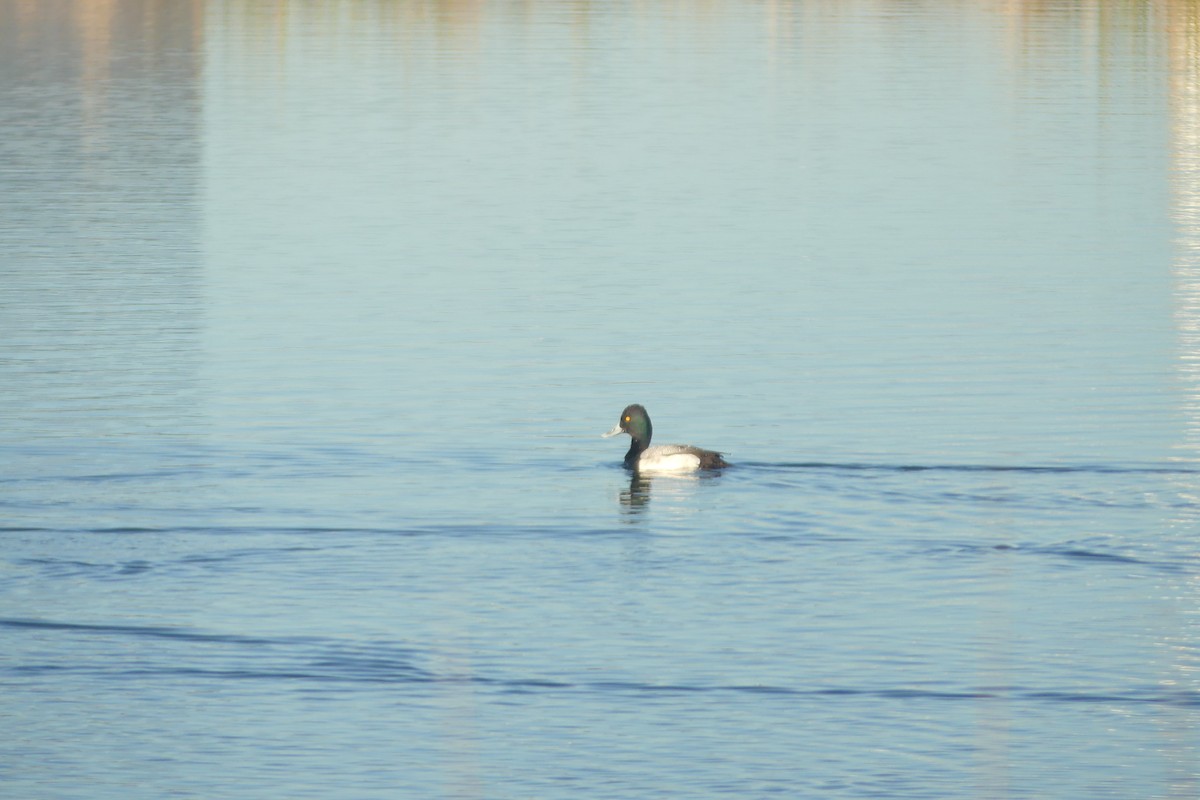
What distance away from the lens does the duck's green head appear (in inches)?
738

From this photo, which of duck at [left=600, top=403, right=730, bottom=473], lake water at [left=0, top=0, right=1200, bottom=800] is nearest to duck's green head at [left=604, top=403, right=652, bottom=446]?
duck at [left=600, top=403, right=730, bottom=473]

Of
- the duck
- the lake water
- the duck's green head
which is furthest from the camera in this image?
the duck's green head

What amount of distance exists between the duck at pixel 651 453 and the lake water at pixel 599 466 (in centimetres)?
16

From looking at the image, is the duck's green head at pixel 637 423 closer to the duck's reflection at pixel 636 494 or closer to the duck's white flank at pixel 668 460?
the duck's white flank at pixel 668 460

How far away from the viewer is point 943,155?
3941 centimetres

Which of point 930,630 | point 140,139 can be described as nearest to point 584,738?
point 930,630

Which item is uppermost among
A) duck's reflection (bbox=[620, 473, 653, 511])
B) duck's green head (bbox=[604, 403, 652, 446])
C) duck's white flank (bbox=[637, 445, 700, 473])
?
duck's green head (bbox=[604, 403, 652, 446])

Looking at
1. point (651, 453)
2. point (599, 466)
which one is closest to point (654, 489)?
point (651, 453)

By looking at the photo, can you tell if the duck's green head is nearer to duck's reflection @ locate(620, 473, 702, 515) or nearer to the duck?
the duck

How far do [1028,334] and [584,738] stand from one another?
42.5 feet

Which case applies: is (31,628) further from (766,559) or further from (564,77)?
(564,77)

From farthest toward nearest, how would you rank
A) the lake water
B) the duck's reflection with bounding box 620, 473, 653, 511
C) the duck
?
the duck → the duck's reflection with bounding box 620, 473, 653, 511 → the lake water

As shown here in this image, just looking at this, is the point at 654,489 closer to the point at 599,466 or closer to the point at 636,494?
the point at 636,494

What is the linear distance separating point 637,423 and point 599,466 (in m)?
0.45
